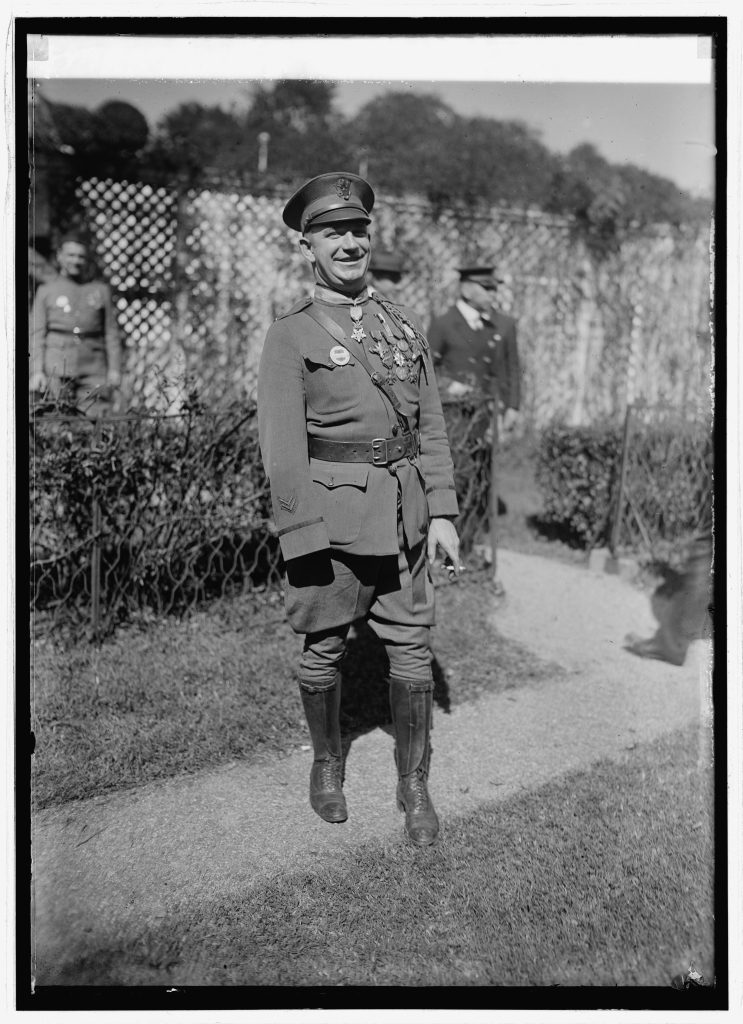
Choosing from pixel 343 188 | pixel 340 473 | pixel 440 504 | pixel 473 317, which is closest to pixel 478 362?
pixel 473 317

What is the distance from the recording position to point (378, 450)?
352 centimetres

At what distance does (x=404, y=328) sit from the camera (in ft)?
12.1

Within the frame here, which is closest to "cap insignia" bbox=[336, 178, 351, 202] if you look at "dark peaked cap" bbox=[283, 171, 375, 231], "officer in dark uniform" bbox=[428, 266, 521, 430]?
Answer: "dark peaked cap" bbox=[283, 171, 375, 231]

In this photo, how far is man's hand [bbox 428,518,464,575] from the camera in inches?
145

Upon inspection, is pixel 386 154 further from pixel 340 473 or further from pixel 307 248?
pixel 340 473

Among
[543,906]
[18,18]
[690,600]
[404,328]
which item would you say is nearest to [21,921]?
[543,906]

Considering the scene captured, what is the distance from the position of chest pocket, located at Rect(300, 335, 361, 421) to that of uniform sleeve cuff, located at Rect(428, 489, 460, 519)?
48cm

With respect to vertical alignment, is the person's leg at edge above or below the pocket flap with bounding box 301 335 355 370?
below

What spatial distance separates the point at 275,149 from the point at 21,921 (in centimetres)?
1389

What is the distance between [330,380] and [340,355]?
0.09m

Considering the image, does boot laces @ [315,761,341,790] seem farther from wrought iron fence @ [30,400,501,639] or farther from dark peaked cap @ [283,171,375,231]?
dark peaked cap @ [283,171,375,231]

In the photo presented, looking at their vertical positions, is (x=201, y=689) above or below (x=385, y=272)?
below
